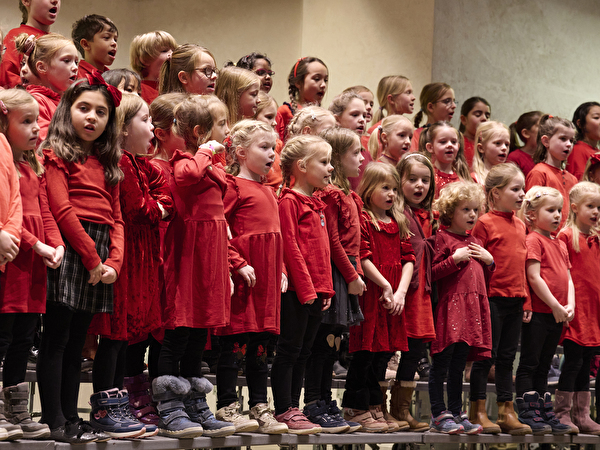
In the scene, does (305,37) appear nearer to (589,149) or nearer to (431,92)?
(431,92)

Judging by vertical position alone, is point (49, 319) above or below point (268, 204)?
below

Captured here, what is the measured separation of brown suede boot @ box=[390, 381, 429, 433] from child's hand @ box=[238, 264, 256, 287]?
1.26 meters

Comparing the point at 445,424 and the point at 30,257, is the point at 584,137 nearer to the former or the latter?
the point at 445,424

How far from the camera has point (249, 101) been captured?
436 cm

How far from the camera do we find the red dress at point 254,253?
3.58m

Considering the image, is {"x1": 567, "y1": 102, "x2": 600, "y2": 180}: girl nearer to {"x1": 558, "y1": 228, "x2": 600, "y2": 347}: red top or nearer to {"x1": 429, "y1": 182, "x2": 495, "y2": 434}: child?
{"x1": 558, "y1": 228, "x2": 600, "y2": 347}: red top

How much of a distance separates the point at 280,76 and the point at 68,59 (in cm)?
406

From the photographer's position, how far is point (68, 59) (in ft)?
12.3

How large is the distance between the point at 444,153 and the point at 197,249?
2434mm

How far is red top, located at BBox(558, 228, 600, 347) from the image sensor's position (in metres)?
4.97

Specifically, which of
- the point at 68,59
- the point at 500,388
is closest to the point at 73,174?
→ the point at 68,59

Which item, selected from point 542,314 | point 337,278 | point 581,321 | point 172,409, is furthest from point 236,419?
point 581,321

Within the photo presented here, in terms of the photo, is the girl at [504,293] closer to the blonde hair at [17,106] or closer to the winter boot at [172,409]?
the winter boot at [172,409]

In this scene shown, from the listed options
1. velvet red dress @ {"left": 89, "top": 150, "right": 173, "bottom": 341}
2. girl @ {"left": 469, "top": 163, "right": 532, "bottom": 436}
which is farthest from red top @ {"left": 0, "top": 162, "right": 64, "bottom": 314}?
girl @ {"left": 469, "top": 163, "right": 532, "bottom": 436}
